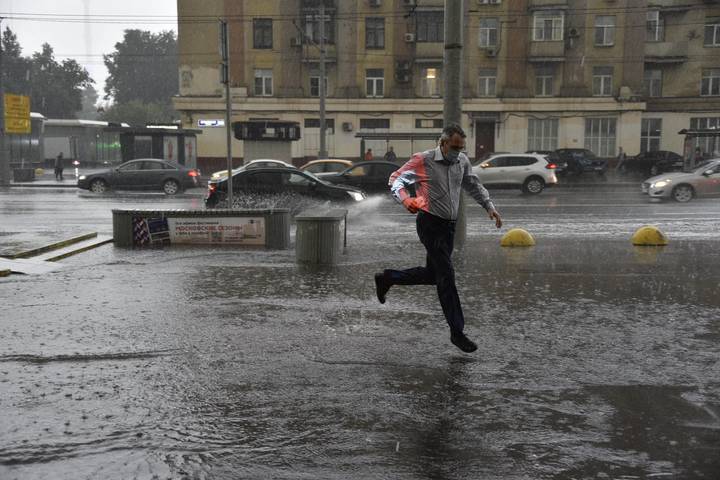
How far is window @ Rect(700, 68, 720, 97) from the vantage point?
1848 inches

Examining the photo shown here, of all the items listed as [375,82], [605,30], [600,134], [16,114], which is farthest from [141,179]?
[605,30]

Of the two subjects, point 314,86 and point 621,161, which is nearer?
point 621,161

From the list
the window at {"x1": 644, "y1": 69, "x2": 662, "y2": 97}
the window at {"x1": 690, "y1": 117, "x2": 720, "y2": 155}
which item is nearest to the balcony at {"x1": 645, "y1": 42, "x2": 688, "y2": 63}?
the window at {"x1": 644, "y1": 69, "x2": 662, "y2": 97}

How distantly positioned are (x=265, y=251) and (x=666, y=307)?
21.5 feet

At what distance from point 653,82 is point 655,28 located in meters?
3.45

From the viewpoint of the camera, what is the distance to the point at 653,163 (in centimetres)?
4138

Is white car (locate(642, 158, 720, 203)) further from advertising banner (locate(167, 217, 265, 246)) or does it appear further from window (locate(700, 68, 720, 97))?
window (locate(700, 68, 720, 97))

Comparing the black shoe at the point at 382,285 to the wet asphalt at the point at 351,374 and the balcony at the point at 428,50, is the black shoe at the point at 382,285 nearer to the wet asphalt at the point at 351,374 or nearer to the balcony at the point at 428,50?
the wet asphalt at the point at 351,374

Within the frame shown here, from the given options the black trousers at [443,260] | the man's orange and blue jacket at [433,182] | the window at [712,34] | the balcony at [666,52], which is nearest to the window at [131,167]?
the man's orange and blue jacket at [433,182]

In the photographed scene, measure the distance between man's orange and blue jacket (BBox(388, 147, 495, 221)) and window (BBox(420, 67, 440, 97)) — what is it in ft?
137

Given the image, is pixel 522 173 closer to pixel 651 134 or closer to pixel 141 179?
pixel 141 179

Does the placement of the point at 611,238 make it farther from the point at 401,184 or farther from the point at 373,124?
the point at 373,124

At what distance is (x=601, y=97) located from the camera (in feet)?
152

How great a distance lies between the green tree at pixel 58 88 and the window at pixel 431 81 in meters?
54.4
